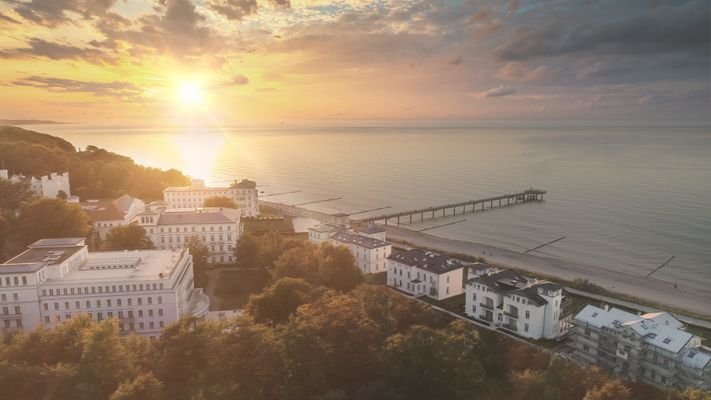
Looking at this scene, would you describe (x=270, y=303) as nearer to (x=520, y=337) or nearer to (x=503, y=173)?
(x=520, y=337)

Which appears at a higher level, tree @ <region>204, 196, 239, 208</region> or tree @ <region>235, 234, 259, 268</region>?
tree @ <region>204, 196, 239, 208</region>

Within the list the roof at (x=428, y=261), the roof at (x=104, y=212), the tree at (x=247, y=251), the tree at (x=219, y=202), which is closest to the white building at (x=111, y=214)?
the roof at (x=104, y=212)

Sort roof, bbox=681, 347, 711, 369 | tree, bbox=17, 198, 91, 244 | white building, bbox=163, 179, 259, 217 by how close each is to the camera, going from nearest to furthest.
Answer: roof, bbox=681, 347, 711, 369, tree, bbox=17, 198, 91, 244, white building, bbox=163, 179, 259, 217

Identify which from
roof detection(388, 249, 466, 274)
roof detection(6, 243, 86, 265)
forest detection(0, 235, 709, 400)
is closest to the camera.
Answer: forest detection(0, 235, 709, 400)

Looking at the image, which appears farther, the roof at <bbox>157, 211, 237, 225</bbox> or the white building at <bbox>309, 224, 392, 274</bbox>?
the roof at <bbox>157, 211, 237, 225</bbox>

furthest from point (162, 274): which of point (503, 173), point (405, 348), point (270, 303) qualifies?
point (503, 173)

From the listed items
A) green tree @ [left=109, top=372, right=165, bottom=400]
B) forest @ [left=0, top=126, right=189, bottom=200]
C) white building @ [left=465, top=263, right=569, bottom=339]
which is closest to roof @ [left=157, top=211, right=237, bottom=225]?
white building @ [left=465, top=263, right=569, bottom=339]

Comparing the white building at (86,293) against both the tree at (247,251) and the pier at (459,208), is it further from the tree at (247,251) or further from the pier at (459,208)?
the pier at (459,208)

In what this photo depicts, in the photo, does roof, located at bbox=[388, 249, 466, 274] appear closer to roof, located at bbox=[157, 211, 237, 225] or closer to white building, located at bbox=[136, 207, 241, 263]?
white building, located at bbox=[136, 207, 241, 263]
